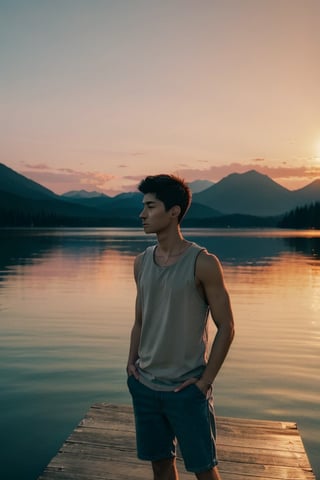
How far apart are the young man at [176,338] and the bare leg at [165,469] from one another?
0.50 ft

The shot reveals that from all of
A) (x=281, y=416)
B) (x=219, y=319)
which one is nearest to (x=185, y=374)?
(x=219, y=319)

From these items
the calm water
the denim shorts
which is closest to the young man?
the denim shorts

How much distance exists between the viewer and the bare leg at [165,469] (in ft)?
14.9

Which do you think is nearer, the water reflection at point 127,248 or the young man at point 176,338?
the young man at point 176,338

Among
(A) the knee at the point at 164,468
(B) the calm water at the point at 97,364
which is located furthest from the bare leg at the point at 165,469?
(B) the calm water at the point at 97,364

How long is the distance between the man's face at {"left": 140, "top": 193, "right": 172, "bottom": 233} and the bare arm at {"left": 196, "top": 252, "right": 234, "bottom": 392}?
0.46 meters

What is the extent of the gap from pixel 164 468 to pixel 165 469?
15mm

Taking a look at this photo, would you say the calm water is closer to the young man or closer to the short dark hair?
the young man

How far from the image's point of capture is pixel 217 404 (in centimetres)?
1043

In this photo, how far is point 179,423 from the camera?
13.5ft

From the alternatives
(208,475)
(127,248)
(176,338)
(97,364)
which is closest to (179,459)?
(208,475)

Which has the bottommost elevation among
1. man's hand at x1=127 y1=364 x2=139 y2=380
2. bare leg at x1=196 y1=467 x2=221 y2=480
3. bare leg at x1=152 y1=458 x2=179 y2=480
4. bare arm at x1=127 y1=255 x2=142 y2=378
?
bare leg at x1=152 y1=458 x2=179 y2=480

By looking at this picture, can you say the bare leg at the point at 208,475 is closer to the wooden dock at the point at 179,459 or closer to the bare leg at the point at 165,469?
the bare leg at the point at 165,469

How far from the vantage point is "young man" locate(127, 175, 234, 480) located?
13.3ft
